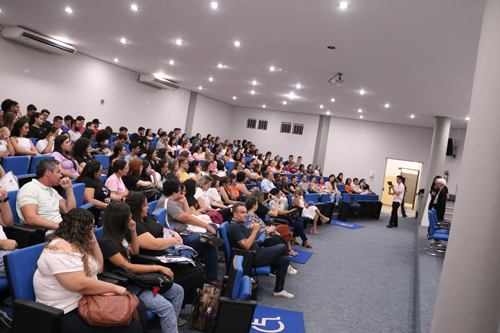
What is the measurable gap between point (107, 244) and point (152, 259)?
463mm

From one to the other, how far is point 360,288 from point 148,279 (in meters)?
3.52

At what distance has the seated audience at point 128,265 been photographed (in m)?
2.57

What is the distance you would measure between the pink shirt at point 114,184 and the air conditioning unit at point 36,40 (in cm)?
673

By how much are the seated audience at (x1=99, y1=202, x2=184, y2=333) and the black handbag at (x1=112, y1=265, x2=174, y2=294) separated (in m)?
0.05

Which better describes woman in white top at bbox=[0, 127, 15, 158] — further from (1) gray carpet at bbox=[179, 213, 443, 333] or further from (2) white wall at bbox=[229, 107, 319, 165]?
(2) white wall at bbox=[229, 107, 319, 165]

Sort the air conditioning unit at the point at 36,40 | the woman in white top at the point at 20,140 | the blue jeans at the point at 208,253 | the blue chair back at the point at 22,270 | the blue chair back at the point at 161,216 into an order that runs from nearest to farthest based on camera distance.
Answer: the blue chair back at the point at 22,270 < the blue chair back at the point at 161,216 < the blue jeans at the point at 208,253 < the woman in white top at the point at 20,140 < the air conditioning unit at the point at 36,40

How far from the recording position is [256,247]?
14.1ft

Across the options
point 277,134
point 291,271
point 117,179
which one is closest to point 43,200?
point 117,179

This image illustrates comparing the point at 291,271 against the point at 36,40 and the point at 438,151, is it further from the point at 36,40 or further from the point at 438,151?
the point at 438,151

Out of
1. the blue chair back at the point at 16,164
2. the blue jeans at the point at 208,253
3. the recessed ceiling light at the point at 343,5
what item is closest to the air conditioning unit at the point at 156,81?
the blue chair back at the point at 16,164

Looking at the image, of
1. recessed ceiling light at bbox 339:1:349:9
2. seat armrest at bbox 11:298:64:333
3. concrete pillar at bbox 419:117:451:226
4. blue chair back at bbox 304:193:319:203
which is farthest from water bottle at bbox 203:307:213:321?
concrete pillar at bbox 419:117:451:226

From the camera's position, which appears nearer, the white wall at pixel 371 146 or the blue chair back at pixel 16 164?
the blue chair back at pixel 16 164

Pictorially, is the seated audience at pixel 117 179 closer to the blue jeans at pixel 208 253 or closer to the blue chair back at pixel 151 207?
the blue chair back at pixel 151 207

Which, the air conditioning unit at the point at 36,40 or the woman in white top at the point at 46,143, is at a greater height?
the air conditioning unit at the point at 36,40
